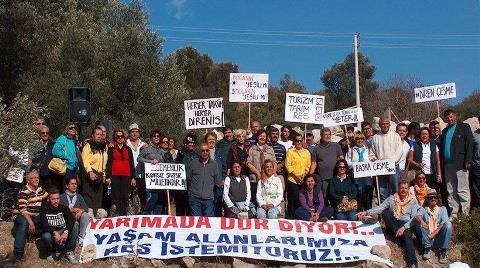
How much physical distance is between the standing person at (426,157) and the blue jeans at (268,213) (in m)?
3.11

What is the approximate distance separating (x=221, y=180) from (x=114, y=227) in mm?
2261

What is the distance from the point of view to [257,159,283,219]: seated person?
11.7 m

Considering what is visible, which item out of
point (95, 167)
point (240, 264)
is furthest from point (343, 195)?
point (95, 167)

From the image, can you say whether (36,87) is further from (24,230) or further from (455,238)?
(455,238)

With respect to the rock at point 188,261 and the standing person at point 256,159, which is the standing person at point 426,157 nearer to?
the standing person at point 256,159

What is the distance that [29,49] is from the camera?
2194 cm

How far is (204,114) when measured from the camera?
14.1 m

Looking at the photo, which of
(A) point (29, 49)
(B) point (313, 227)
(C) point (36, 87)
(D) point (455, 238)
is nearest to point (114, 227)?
(B) point (313, 227)

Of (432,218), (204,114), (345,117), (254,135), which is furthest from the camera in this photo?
(345,117)

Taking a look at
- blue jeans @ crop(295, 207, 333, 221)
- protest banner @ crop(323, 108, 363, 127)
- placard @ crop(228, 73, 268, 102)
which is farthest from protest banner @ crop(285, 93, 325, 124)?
blue jeans @ crop(295, 207, 333, 221)

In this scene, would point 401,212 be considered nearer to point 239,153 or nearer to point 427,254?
point 427,254

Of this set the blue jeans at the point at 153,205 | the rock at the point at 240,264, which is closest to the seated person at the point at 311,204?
the rock at the point at 240,264

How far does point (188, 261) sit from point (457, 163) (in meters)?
5.86

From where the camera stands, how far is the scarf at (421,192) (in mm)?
11703
